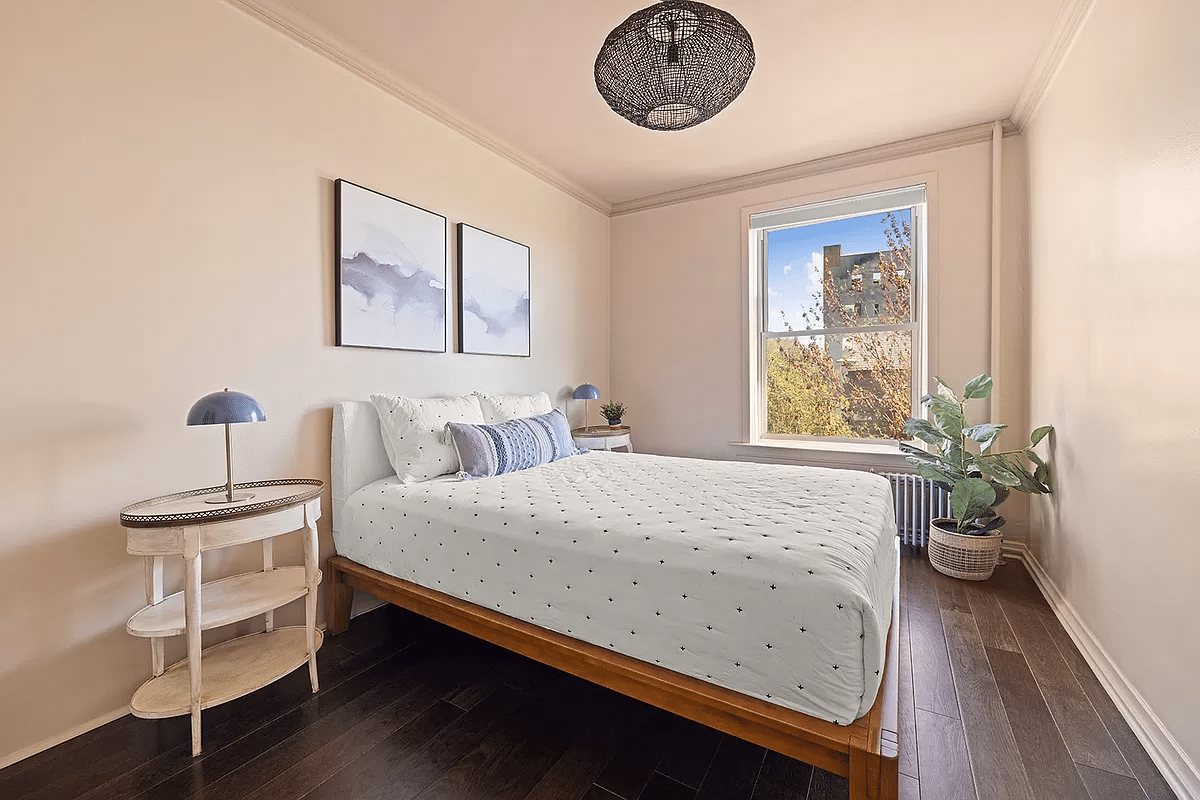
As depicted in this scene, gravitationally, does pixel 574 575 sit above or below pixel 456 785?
above

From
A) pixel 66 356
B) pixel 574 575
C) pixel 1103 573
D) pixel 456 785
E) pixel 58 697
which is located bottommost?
pixel 456 785

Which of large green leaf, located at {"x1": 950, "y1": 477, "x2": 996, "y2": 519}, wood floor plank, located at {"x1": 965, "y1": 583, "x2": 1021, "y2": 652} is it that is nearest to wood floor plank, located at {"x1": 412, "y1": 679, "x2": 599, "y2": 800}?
wood floor plank, located at {"x1": 965, "y1": 583, "x2": 1021, "y2": 652}

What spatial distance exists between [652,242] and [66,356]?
12.5 ft

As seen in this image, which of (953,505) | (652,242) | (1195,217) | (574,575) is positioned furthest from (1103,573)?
(652,242)

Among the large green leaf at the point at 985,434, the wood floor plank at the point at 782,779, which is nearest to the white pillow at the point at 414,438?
the wood floor plank at the point at 782,779

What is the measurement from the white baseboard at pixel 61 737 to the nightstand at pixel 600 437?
2615 mm

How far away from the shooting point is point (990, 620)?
7.88ft

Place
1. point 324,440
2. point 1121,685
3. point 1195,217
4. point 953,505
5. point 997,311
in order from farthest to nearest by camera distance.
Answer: point 997,311 → point 953,505 → point 324,440 → point 1121,685 → point 1195,217

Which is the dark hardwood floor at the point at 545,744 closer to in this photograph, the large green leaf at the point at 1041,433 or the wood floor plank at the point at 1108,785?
the wood floor plank at the point at 1108,785

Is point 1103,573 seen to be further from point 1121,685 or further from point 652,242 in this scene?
point 652,242

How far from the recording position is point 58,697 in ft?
5.46

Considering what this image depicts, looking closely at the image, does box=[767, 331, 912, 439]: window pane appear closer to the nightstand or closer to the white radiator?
the white radiator

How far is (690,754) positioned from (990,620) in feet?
5.78

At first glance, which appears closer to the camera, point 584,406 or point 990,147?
point 990,147
